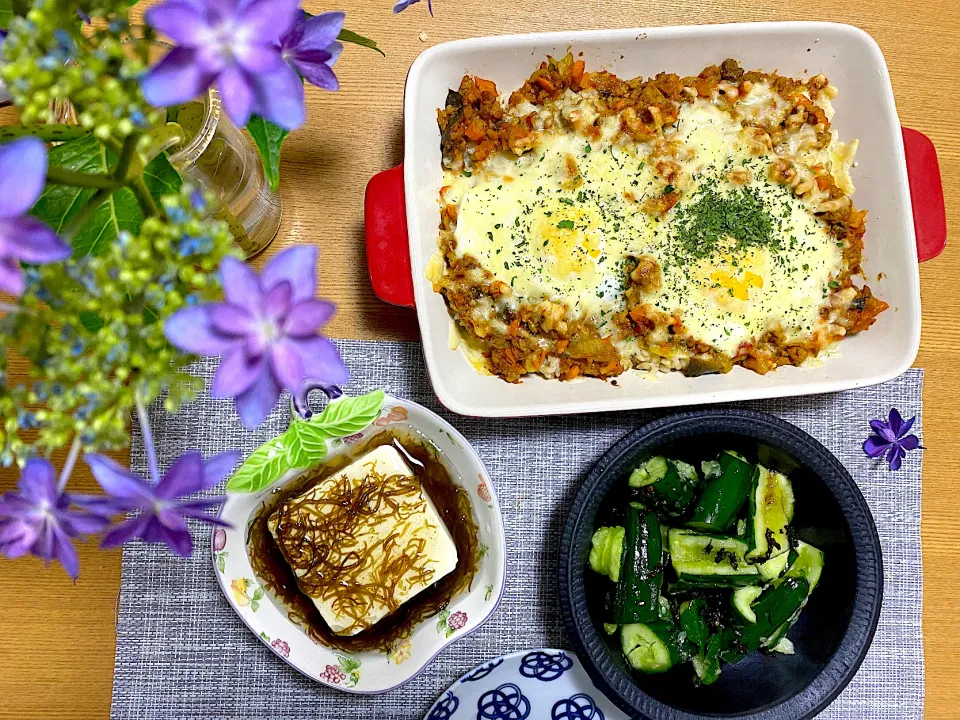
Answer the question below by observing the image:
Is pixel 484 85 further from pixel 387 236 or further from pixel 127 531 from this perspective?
pixel 127 531

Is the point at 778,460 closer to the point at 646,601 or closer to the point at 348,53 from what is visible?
the point at 646,601

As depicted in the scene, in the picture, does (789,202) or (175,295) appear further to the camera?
(789,202)

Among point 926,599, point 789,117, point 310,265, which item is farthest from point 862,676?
point 310,265

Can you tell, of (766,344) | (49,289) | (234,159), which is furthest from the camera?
(766,344)

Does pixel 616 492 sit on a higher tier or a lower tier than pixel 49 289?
lower

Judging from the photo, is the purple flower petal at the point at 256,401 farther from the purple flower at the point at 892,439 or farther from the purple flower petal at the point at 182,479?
the purple flower at the point at 892,439

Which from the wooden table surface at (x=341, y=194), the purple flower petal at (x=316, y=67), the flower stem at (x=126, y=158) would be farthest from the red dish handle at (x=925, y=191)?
the flower stem at (x=126, y=158)

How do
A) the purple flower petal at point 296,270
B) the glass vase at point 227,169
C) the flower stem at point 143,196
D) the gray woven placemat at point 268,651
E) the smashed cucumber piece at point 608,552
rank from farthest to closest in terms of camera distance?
1. the gray woven placemat at point 268,651
2. the smashed cucumber piece at point 608,552
3. the glass vase at point 227,169
4. the flower stem at point 143,196
5. the purple flower petal at point 296,270

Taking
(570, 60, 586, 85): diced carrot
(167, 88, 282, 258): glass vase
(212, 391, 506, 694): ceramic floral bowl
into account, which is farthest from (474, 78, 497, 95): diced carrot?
(212, 391, 506, 694): ceramic floral bowl
